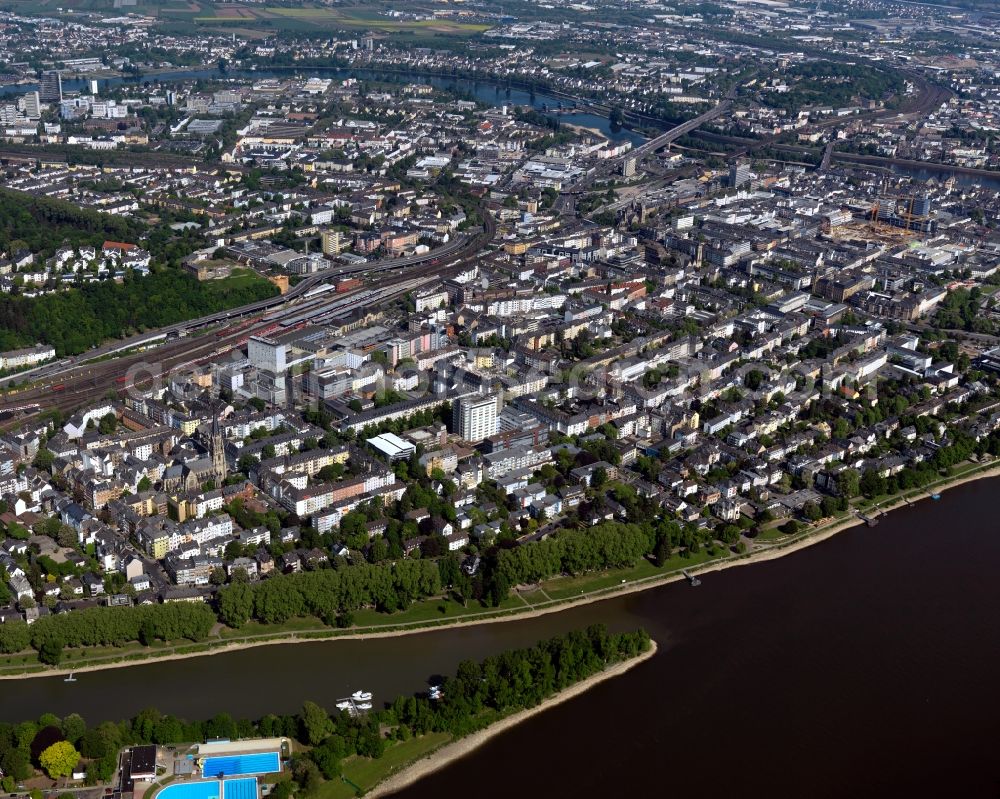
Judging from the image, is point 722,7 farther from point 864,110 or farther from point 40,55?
point 40,55

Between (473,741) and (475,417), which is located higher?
(475,417)

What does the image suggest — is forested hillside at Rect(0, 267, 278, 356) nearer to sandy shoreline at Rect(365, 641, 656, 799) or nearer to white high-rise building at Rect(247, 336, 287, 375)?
white high-rise building at Rect(247, 336, 287, 375)

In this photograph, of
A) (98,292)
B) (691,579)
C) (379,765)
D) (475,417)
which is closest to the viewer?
(379,765)

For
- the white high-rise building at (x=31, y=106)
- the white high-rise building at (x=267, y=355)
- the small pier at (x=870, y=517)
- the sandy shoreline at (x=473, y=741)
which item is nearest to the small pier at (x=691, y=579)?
the sandy shoreline at (x=473, y=741)

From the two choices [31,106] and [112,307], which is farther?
[31,106]

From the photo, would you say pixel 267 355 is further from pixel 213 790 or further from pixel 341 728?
pixel 213 790

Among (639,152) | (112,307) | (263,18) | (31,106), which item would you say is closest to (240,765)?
(112,307)
